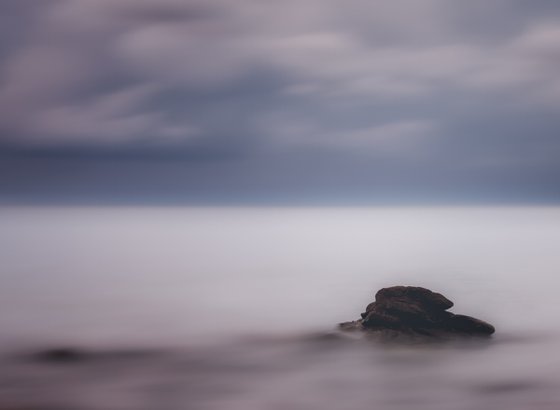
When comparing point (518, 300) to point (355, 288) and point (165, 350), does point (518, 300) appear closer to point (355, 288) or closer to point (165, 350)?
point (355, 288)

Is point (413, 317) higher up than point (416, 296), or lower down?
lower down

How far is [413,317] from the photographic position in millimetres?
25062

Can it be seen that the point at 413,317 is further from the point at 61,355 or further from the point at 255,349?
the point at 61,355

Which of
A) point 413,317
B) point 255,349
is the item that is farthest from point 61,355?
point 413,317

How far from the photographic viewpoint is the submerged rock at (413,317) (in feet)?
80.9

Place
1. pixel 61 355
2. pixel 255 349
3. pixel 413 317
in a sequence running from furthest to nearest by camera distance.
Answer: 1. pixel 255 349
2. pixel 413 317
3. pixel 61 355

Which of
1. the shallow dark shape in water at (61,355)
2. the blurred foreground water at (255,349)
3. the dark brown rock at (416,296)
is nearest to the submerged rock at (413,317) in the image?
the dark brown rock at (416,296)

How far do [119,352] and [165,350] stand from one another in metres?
1.88

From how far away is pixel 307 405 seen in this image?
18891 millimetres

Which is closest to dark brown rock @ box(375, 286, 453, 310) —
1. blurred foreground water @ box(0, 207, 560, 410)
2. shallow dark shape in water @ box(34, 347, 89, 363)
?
blurred foreground water @ box(0, 207, 560, 410)

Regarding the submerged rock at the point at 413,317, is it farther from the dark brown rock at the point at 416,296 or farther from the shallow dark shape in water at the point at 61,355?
the shallow dark shape in water at the point at 61,355

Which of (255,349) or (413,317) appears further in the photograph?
(255,349)

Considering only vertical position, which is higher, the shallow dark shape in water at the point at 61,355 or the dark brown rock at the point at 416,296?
the dark brown rock at the point at 416,296

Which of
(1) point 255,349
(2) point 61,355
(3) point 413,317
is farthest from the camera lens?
(1) point 255,349
